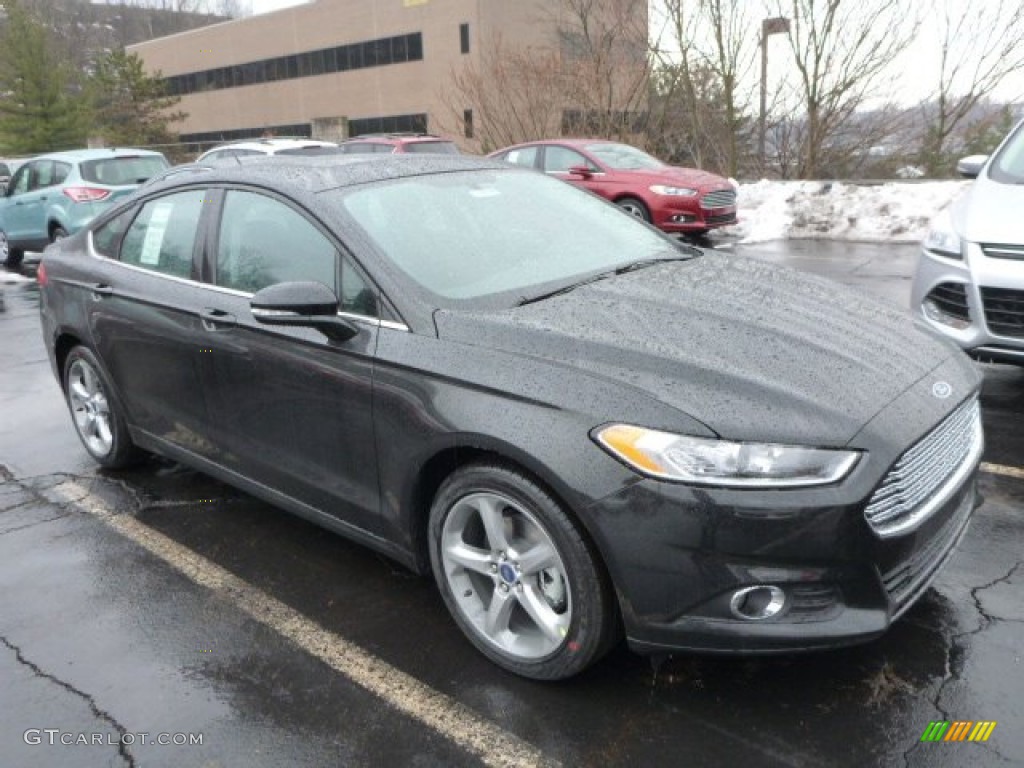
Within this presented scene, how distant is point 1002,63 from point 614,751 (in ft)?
55.8

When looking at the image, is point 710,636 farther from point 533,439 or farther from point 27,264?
point 27,264

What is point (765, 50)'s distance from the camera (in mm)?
16766

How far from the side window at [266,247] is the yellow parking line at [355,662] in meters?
1.20

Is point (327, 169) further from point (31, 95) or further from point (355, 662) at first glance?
point (31, 95)

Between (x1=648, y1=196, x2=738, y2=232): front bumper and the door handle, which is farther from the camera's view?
(x1=648, y1=196, x2=738, y2=232): front bumper

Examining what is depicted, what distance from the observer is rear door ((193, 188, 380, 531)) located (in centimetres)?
299

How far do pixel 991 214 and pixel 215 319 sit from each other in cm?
412

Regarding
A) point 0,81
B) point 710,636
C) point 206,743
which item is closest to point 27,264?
point 206,743

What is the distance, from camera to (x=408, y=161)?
3.75 meters

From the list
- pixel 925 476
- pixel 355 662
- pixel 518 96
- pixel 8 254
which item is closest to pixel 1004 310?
pixel 925 476

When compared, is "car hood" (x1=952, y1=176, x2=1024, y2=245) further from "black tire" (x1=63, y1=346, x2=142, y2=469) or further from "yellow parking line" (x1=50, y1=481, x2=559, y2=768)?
"black tire" (x1=63, y1=346, x2=142, y2=469)

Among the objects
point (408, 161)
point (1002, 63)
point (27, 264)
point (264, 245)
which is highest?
point (1002, 63)

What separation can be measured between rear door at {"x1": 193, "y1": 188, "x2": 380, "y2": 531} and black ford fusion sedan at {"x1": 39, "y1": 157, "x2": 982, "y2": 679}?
0.01 metres
